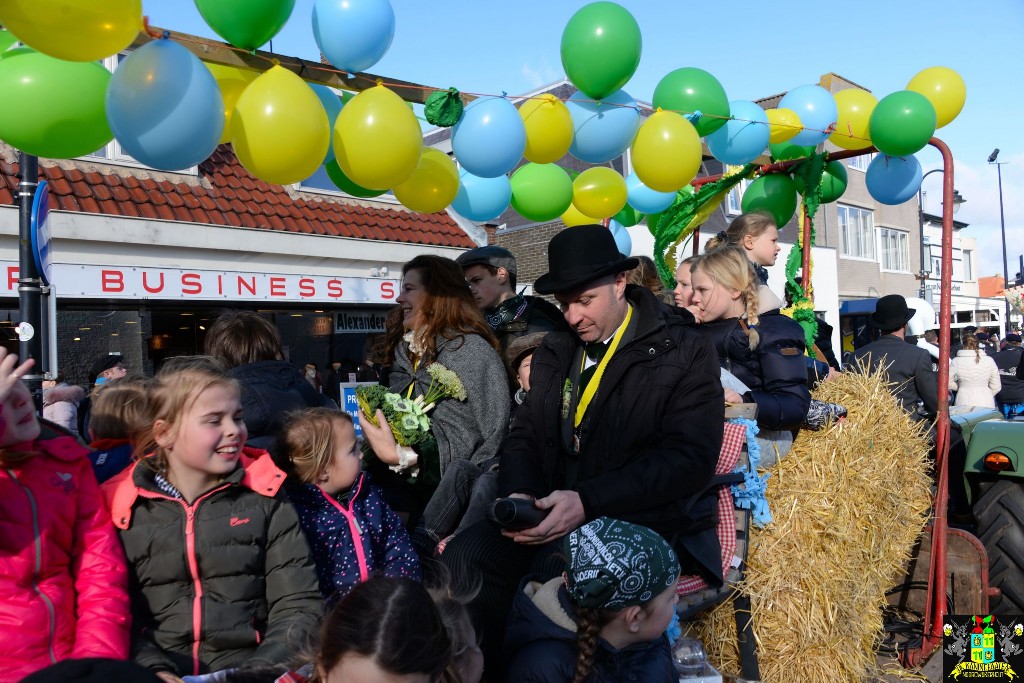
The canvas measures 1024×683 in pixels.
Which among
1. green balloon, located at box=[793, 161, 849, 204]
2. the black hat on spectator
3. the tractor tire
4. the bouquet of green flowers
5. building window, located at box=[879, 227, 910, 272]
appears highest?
building window, located at box=[879, 227, 910, 272]

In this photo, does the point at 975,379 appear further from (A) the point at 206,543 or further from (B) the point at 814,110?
(A) the point at 206,543

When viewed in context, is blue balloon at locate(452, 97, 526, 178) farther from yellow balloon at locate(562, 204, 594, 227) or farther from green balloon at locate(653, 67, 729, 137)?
yellow balloon at locate(562, 204, 594, 227)

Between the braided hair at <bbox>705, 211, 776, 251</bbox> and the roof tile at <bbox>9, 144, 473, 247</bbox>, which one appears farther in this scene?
the roof tile at <bbox>9, 144, 473, 247</bbox>

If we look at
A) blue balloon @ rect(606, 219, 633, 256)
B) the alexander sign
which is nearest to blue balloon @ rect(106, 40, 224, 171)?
blue balloon @ rect(606, 219, 633, 256)

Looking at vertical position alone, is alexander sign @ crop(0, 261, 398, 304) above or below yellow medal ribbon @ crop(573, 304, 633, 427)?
above

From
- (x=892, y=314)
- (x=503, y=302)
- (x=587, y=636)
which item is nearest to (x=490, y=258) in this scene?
(x=503, y=302)

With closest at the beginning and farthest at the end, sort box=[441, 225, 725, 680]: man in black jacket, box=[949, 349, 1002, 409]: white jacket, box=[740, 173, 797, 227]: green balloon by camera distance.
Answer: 1. box=[441, 225, 725, 680]: man in black jacket
2. box=[740, 173, 797, 227]: green balloon
3. box=[949, 349, 1002, 409]: white jacket

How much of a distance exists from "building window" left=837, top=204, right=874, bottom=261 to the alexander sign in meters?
22.6

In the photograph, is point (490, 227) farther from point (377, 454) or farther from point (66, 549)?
point (66, 549)

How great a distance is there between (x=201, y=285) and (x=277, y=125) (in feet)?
23.8

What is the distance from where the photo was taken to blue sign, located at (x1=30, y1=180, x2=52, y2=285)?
418 cm

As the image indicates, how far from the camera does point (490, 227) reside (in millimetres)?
11852

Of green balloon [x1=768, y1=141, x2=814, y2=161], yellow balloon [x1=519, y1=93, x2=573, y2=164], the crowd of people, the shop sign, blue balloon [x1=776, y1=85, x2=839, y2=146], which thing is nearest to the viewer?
the crowd of people

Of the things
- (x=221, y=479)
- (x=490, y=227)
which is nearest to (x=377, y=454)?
(x=221, y=479)
